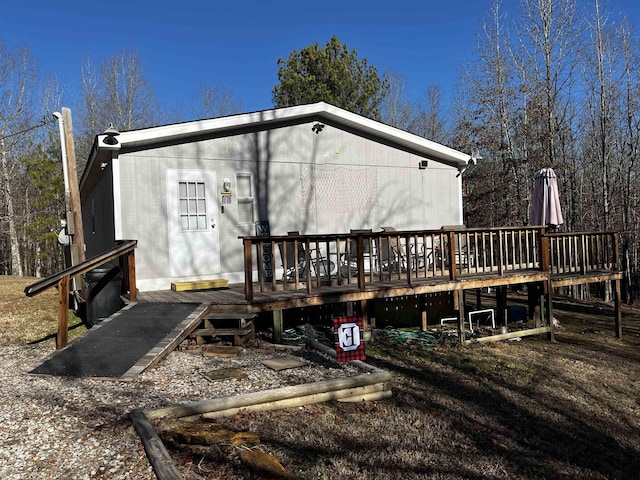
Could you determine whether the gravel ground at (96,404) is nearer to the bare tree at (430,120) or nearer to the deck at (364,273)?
the deck at (364,273)

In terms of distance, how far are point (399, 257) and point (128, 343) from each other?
3941 mm

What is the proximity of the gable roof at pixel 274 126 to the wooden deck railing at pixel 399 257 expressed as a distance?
2.24 m

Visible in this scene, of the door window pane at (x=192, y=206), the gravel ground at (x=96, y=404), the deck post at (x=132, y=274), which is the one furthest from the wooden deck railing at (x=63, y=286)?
the door window pane at (x=192, y=206)

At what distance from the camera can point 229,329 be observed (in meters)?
6.29

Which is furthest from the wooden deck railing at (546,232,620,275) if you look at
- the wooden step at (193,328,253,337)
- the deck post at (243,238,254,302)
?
the wooden step at (193,328,253,337)

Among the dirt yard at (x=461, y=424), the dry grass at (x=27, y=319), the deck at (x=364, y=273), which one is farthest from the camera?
the dry grass at (x=27, y=319)

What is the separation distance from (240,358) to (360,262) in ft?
7.40

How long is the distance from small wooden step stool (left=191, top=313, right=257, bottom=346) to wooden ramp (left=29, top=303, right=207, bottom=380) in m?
0.23

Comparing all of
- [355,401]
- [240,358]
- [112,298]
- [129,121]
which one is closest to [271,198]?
[112,298]

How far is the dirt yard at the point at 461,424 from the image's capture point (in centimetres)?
362

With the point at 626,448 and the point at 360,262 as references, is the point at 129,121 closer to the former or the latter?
the point at 360,262

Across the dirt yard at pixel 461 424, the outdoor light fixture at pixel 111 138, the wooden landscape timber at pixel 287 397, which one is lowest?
the dirt yard at pixel 461 424

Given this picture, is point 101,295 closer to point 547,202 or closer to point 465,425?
point 465,425

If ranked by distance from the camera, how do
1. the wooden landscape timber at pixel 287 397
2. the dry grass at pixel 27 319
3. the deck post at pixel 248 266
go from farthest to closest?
1. the dry grass at pixel 27 319
2. the deck post at pixel 248 266
3. the wooden landscape timber at pixel 287 397
